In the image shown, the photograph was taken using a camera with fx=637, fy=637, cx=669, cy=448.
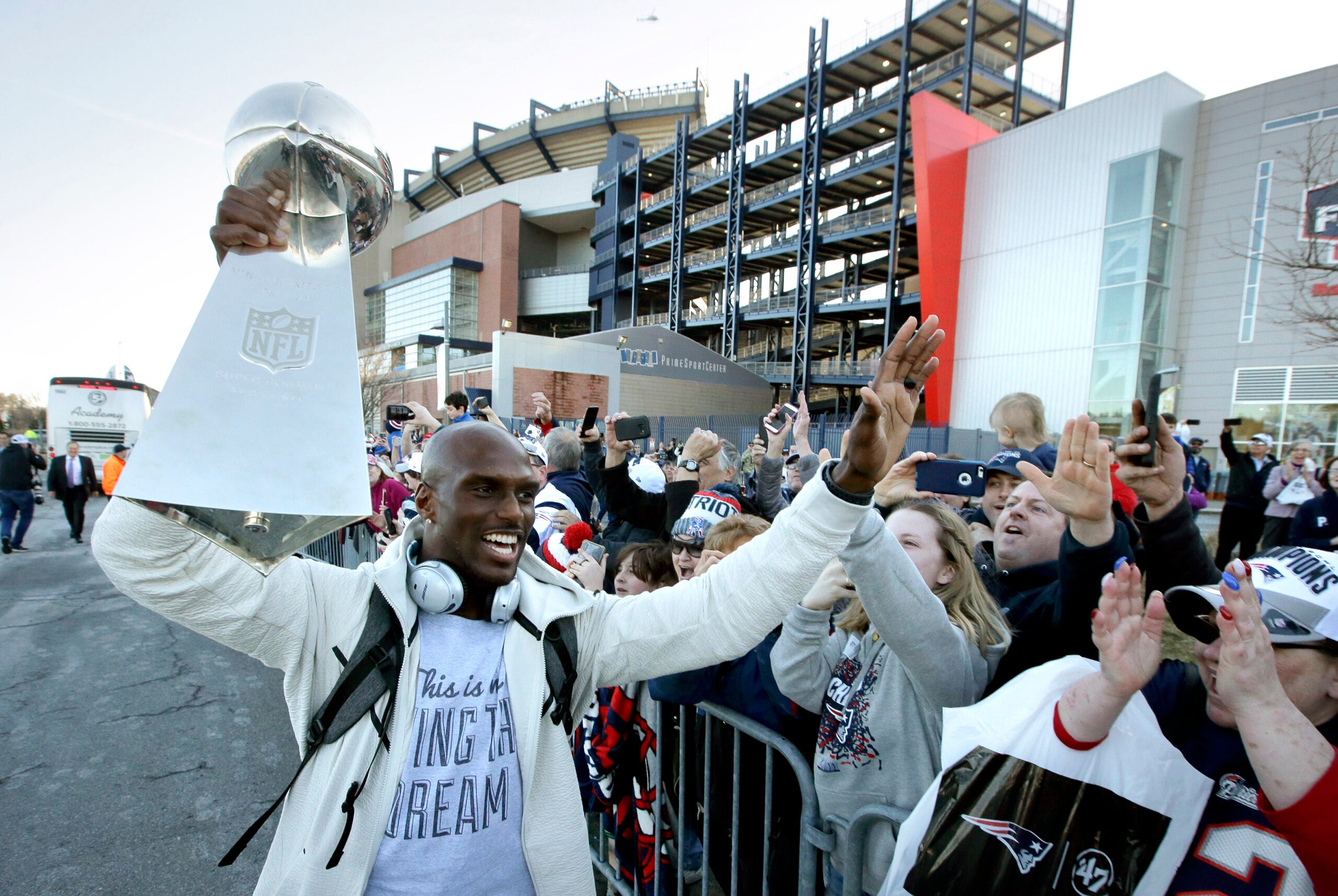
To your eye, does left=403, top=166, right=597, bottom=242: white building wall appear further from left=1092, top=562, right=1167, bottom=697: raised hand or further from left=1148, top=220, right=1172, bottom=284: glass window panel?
left=1092, top=562, right=1167, bottom=697: raised hand

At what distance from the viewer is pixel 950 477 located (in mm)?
2289

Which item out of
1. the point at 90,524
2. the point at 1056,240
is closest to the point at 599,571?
the point at 90,524

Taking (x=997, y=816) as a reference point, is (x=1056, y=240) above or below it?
above

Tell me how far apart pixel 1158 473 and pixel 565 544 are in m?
2.49

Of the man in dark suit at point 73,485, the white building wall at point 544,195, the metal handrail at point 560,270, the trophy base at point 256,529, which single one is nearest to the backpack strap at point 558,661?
the trophy base at point 256,529

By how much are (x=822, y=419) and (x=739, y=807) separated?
58.4ft

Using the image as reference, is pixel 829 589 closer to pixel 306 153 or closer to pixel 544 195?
pixel 306 153

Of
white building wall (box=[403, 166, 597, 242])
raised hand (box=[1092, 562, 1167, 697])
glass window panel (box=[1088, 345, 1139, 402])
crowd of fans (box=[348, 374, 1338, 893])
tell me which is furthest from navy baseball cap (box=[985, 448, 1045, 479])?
white building wall (box=[403, 166, 597, 242])

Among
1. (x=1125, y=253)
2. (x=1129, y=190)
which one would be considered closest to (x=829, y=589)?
(x=1125, y=253)

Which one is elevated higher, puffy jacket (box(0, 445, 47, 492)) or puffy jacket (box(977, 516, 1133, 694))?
puffy jacket (box(977, 516, 1133, 694))

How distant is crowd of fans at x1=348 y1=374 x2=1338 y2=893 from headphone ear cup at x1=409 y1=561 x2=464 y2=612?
895 millimetres

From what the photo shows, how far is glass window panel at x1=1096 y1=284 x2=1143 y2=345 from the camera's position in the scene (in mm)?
19656

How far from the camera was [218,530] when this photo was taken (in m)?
1.24

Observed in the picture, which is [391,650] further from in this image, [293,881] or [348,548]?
[348,548]
